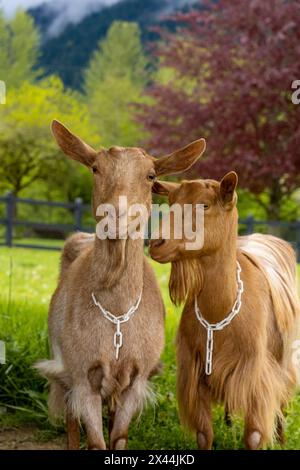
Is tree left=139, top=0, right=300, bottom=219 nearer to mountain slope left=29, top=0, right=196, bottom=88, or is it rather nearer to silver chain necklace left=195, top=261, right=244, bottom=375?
silver chain necklace left=195, top=261, right=244, bottom=375

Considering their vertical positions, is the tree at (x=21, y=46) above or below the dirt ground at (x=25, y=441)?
above

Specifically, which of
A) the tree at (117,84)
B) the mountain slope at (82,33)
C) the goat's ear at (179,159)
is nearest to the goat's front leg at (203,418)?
the goat's ear at (179,159)

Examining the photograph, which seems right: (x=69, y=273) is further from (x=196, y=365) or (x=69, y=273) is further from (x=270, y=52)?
(x=270, y=52)

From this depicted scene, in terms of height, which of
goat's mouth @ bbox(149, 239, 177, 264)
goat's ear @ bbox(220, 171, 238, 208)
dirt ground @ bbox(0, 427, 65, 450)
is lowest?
dirt ground @ bbox(0, 427, 65, 450)

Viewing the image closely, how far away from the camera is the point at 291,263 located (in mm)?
4133

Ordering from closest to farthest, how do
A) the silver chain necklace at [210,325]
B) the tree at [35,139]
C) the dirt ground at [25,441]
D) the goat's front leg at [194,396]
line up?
the silver chain necklace at [210,325] → the goat's front leg at [194,396] → the dirt ground at [25,441] → the tree at [35,139]

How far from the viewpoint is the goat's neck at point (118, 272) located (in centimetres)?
288

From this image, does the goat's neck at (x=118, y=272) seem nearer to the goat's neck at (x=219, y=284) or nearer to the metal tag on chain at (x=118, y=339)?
the metal tag on chain at (x=118, y=339)

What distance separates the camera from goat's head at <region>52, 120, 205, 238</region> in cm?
274

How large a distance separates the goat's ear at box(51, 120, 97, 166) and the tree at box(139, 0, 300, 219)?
493 inches

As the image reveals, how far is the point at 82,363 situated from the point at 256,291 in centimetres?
85

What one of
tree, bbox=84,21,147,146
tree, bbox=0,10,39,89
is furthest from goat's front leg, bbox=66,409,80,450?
tree, bbox=0,10,39,89

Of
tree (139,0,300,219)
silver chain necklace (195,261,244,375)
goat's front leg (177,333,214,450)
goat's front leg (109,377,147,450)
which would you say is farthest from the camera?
tree (139,0,300,219)
